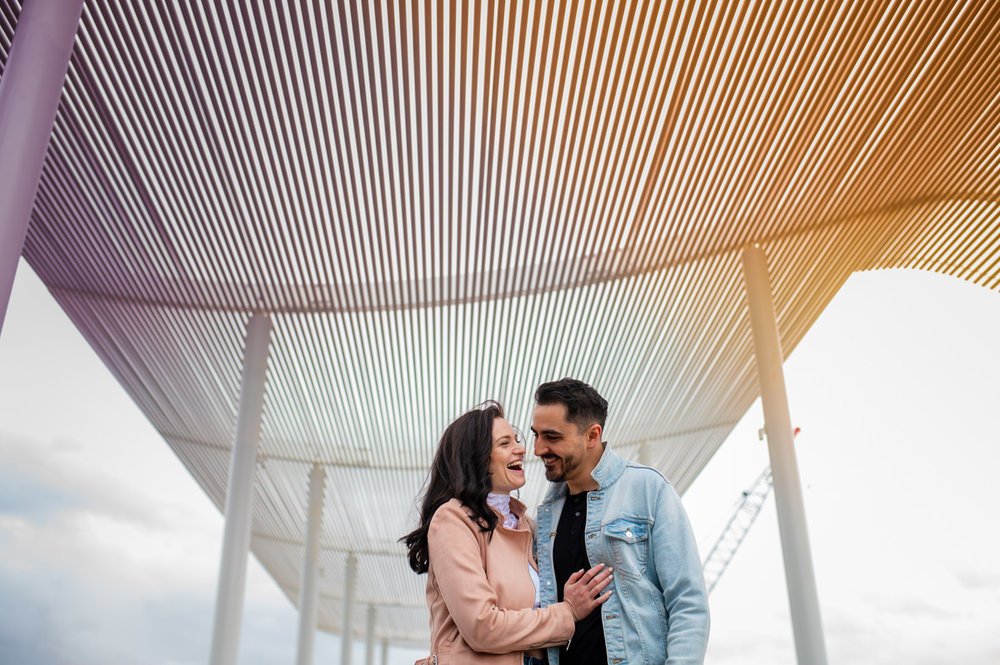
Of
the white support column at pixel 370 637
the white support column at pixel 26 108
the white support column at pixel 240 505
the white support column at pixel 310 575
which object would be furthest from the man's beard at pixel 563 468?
the white support column at pixel 370 637

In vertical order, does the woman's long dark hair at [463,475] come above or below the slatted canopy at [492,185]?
below

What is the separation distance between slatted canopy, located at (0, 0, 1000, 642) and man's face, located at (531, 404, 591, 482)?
194 inches

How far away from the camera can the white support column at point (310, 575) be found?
16609mm

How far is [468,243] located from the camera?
1012cm

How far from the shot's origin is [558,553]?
2562 millimetres

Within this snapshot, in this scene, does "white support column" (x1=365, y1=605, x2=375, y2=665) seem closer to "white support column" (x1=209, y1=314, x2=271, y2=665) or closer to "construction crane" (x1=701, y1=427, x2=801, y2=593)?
"construction crane" (x1=701, y1=427, x2=801, y2=593)

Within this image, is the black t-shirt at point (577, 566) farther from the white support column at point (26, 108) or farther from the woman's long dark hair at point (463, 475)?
the white support column at point (26, 108)

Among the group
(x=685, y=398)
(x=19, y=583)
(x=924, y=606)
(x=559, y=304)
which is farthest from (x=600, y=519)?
(x=924, y=606)

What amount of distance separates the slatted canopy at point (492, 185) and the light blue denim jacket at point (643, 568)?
511 centimetres

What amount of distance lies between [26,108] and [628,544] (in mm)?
4025

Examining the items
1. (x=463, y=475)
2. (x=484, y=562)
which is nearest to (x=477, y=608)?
(x=484, y=562)

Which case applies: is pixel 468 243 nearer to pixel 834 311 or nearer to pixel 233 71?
pixel 233 71

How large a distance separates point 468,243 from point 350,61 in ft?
11.1

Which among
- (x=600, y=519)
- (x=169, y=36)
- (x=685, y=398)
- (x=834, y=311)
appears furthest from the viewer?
(x=834, y=311)
